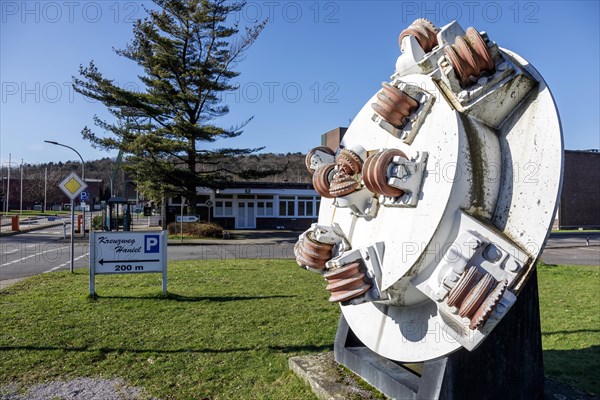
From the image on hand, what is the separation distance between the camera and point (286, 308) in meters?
7.46

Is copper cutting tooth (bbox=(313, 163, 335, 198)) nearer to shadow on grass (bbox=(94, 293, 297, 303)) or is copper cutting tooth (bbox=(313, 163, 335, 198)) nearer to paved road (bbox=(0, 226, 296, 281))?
shadow on grass (bbox=(94, 293, 297, 303))

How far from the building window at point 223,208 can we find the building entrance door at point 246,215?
27.8 inches

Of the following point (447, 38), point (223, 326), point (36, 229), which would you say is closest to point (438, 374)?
point (447, 38)

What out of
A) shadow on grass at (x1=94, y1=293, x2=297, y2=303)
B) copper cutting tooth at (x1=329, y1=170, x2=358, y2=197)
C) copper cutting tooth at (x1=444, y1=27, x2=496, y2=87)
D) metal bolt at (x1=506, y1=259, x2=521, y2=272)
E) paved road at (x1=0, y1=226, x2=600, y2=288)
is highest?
copper cutting tooth at (x1=444, y1=27, x2=496, y2=87)

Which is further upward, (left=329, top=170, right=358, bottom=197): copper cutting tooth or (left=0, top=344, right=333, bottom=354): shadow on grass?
(left=329, top=170, right=358, bottom=197): copper cutting tooth

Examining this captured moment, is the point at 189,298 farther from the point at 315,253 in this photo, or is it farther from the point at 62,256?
the point at 62,256

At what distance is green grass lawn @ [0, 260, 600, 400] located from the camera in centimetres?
443

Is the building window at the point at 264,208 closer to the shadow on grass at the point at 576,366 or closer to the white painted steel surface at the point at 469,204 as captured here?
the shadow on grass at the point at 576,366

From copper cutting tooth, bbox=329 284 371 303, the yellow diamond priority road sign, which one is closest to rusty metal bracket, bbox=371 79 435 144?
copper cutting tooth, bbox=329 284 371 303

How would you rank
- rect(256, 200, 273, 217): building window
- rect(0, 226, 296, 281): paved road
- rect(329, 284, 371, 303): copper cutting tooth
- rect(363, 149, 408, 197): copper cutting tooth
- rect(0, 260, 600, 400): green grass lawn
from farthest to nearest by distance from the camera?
rect(256, 200, 273, 217): building window
rect(0, 226, 296, 281): paved road
rect(0, 260, 600, 400): green grass lawn
rect(329, 284, 371, 303): copper cutting tooth
rect(363, 149, 408, 197): copper cutting tooth

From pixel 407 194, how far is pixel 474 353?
3.84 ft

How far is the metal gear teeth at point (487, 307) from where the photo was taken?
2285 mm

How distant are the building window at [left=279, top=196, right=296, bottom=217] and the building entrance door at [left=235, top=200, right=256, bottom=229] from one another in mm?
2260

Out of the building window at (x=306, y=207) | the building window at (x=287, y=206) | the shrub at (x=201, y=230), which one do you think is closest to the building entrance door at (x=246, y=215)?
the building window at (x=287, y=206)
